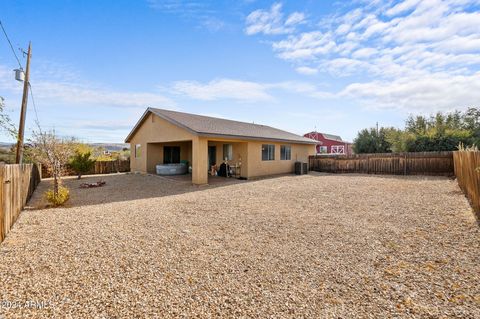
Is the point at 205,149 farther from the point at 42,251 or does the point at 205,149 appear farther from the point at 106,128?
the point at 106,128

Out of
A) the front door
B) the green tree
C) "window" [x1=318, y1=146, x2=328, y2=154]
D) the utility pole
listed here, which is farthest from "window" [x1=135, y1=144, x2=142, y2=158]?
"window" [x1=318, y1=146, x2=328, y2=154]

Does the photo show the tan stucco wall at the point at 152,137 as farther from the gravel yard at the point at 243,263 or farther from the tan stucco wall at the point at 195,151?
the gravel yard at the point at 243,263

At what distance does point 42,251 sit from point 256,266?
368 centimetres

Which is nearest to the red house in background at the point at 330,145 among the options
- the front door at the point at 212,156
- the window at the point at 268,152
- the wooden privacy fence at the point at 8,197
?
the window at the point at 268,152

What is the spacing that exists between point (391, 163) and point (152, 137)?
55.5 feet

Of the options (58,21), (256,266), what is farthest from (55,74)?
(256,266)

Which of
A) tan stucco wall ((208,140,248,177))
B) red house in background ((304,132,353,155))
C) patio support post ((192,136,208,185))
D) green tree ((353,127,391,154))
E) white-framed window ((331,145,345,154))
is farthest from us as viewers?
red house in background ((304,132,353,155))

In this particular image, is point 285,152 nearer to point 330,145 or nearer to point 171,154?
point 171,154

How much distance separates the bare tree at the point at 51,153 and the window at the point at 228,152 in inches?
332

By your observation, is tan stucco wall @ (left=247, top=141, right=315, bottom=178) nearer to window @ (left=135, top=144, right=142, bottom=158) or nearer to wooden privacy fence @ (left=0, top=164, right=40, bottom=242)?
window @ (left=135, top=144, right=142, bottom=158)

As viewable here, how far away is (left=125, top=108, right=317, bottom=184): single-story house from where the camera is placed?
12500 mm

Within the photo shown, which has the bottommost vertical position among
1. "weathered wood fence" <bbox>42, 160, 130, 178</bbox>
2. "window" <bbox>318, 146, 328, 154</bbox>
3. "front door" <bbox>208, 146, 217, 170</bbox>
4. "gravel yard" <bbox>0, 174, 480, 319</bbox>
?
"gravel yard" <bbox>0, 174, 480, 319</bbox>

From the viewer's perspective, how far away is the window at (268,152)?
16.2 m

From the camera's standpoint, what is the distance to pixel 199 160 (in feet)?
40.2
